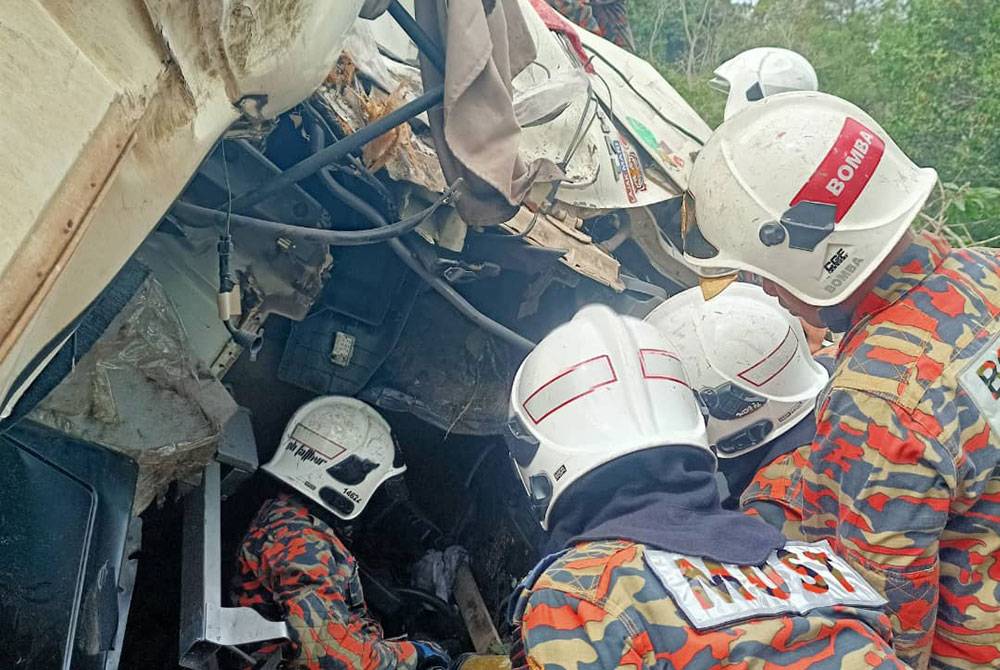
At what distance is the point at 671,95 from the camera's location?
17.7ft

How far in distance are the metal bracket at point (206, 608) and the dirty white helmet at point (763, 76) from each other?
12.7 feet

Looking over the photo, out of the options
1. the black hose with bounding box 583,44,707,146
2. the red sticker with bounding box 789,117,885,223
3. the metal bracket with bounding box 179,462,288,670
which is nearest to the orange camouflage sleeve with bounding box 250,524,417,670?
the metal bracket with bounding box 179,462,288,670

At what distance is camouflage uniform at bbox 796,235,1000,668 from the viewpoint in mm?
2020

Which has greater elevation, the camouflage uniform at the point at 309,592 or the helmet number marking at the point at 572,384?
the helmet number marking at the point at 572,384

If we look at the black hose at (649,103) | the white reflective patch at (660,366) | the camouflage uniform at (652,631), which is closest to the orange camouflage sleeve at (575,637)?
the camouflage uniform at (652,631)

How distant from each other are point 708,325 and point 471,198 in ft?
3.73

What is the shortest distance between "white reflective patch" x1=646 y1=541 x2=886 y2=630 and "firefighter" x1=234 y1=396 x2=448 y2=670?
170 centimetres

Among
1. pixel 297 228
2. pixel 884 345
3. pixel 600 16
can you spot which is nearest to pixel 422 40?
pixel 297 228

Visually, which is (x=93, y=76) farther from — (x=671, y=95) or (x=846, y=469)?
(x=671, y=95)

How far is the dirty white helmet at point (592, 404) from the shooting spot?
1928 mm

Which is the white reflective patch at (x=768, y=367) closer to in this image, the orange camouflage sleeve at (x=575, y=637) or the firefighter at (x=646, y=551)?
the firefighter at (x=646, y=551)

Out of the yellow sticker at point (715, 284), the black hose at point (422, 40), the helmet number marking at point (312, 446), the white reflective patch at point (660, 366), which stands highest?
the black hose at point (422, 40)

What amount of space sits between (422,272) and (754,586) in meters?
1.97

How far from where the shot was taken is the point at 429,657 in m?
3.50
